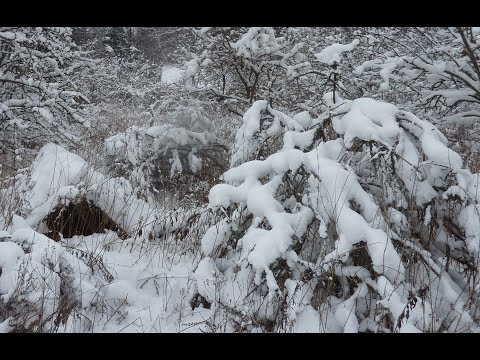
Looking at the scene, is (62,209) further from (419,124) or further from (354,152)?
(419,124)

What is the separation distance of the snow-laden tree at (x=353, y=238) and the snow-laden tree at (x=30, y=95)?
11.7ft

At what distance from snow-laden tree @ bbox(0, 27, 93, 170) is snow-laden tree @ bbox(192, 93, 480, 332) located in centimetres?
357

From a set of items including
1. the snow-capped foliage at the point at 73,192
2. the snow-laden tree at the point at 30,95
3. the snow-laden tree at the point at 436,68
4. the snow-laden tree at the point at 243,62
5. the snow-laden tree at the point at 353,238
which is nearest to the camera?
the snow-laden tree at the point at 353,238

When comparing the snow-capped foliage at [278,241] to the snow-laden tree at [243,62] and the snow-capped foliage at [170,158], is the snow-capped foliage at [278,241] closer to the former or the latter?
the snow-capped foliage at [170,158]

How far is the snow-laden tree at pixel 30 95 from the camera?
206 inches

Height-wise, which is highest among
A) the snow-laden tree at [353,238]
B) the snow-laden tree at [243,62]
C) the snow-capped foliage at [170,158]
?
the snow-laden tree at [243,62]

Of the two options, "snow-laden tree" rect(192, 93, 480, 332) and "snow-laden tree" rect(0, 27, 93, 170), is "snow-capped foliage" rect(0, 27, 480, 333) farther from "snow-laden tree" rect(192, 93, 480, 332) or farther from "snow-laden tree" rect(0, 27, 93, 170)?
"snow-laden tree" rect(0, 27, 93, 170)

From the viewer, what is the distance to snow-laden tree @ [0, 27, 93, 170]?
5223mm

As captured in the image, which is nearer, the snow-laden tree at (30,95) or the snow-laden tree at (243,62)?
the snow-laden tree at (30,95)

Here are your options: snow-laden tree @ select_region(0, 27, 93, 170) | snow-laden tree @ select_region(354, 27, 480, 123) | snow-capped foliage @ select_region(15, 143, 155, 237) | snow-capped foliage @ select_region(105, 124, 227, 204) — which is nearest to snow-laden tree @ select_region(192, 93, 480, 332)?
snow-capped foliage @ select_region(15, 143, 155, 237)

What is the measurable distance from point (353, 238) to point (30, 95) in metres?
5.45

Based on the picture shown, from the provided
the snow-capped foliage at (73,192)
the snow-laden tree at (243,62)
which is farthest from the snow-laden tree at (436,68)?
the snow-capped foliage at (73,192)
